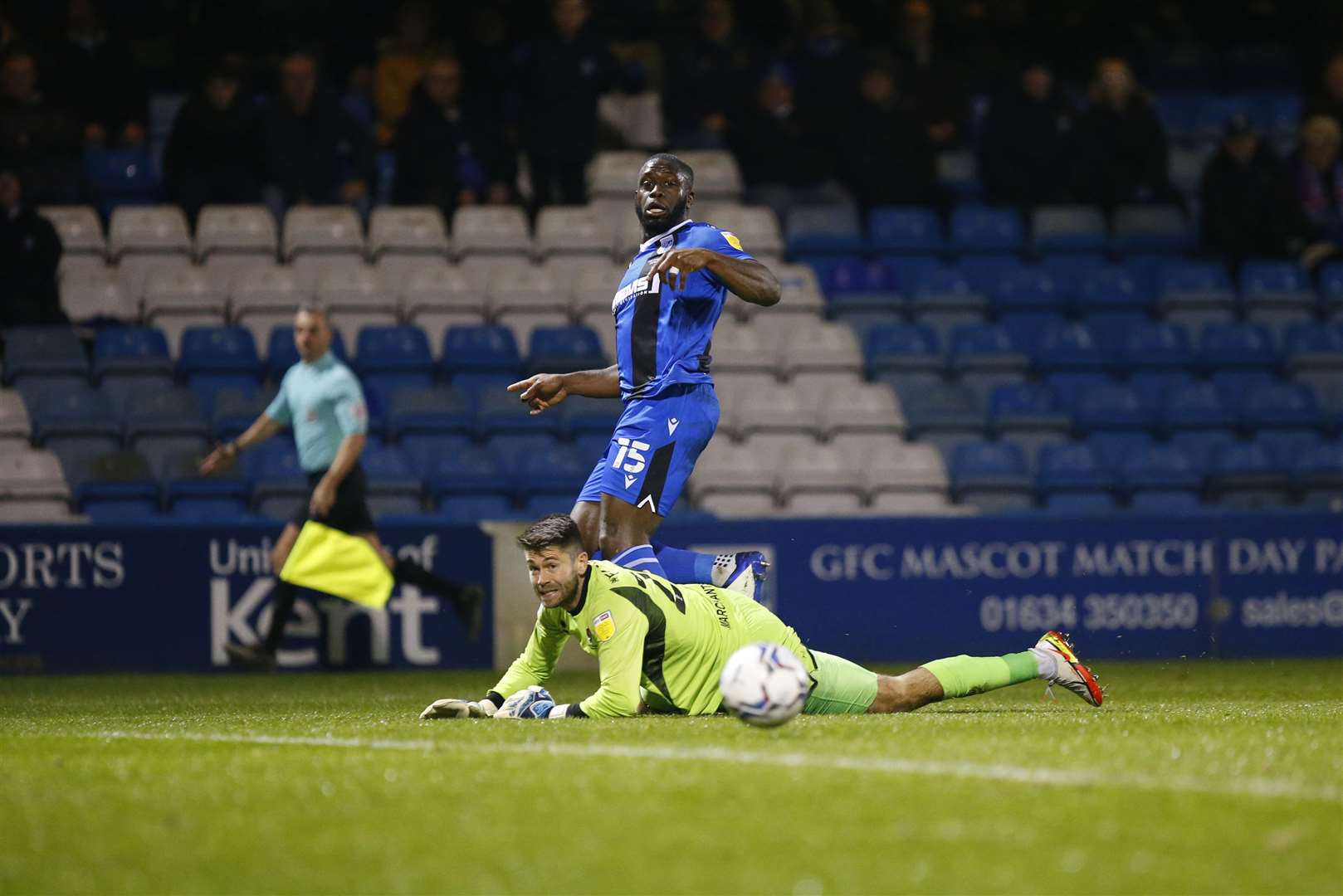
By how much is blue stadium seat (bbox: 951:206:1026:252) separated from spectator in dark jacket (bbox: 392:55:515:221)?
162 inches

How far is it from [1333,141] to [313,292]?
945 cm

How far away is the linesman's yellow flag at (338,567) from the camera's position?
11.2 meters

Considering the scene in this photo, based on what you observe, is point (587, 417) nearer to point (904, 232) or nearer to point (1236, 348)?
point (904, 232)

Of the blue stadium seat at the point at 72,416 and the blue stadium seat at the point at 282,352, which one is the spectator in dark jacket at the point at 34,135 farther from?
the blue stadium seat at the point at 282,352

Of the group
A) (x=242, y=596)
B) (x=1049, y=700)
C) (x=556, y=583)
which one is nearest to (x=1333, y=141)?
(x=1049, y=700)

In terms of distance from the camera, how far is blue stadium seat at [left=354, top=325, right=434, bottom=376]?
1405cm

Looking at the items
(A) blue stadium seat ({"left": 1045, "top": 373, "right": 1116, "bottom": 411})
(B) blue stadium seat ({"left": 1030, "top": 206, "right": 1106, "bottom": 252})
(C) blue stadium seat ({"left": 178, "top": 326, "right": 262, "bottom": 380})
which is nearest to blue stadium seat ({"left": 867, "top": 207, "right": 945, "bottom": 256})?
(B) blue stadium seat ({"left": 1030, "top": 206, "right": 1106, "bottom": 252})

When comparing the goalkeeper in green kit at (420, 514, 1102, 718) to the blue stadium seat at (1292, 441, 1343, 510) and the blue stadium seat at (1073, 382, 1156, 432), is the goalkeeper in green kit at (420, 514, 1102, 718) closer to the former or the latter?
the blue stadium seat at (1292, 441, 1343, 510)

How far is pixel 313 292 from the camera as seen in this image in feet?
48.2

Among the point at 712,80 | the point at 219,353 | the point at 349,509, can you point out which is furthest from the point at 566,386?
the point at 712,80

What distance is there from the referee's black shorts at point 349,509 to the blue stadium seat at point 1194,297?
780cm

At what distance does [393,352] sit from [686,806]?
9771 mm

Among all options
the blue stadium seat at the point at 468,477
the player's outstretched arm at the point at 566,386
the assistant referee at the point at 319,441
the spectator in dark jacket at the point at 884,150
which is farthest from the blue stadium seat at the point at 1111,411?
the player's outstretched arm at the point at 566,386

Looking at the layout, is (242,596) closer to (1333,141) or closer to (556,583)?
(556,583)
